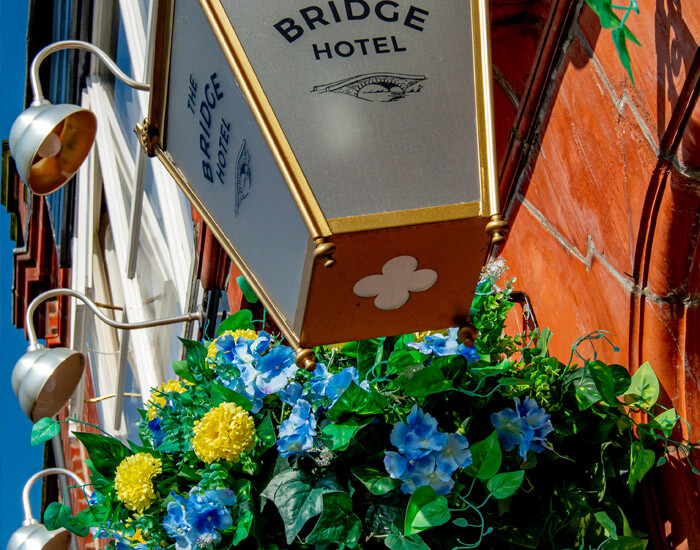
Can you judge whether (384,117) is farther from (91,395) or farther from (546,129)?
(91,395)

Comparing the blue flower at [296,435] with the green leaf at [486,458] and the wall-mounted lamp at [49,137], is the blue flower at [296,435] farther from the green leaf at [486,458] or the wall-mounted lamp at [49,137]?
the wall-mounted lamp at [49,137]

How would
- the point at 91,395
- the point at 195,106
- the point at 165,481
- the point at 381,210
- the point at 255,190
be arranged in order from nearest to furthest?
the point at 381,210 < the point at 255,190 < the point at 195,106 < the point at 165,481 < the point at 91,395

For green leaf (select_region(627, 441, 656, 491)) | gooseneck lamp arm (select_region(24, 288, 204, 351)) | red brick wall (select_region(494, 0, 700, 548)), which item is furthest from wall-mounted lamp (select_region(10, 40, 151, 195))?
green leaf (select_region(627, 441, 656, 491))

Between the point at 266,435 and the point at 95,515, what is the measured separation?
415 millimetres

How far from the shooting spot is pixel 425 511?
60.1 inches

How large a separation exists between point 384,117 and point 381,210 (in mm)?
137

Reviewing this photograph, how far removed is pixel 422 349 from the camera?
5.76ft

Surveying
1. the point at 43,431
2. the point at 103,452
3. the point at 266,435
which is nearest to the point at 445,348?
the point at 266,435

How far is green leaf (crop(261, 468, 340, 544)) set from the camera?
1.60 metres

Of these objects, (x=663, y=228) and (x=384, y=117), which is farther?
(x=663, y=228)

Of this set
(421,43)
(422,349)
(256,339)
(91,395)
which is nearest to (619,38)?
(421,43)

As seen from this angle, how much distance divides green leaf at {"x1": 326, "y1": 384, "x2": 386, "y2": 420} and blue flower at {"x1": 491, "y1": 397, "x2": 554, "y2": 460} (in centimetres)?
20

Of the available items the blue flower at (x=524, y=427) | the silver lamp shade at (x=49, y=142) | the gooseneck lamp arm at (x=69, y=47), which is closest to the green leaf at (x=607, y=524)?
the blue flower at (x=524, y=427)

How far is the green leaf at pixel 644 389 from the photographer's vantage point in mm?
1729
